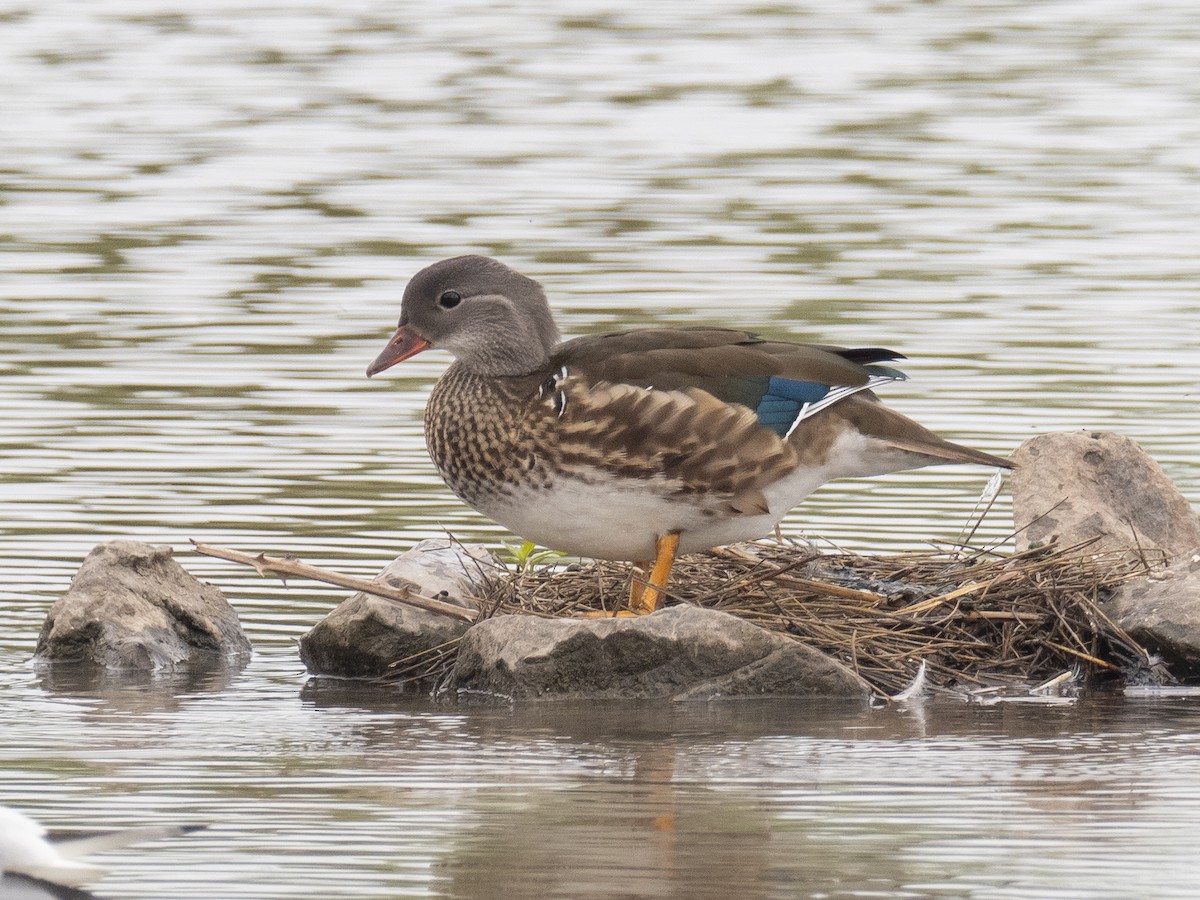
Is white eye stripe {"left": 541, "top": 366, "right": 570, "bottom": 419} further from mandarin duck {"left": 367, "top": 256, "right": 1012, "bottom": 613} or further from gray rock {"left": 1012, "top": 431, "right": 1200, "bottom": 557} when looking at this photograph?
gray rock {"left": 1012, "top": 431, "right": 1200, "bottom": 557}

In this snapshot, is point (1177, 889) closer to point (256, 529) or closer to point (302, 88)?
point (256, 529)

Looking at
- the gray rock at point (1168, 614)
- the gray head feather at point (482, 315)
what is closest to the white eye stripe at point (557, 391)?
the gray head feather at point (482, 315)

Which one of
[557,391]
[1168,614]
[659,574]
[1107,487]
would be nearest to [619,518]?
[659,574]

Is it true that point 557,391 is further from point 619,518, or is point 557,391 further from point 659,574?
point 659,574

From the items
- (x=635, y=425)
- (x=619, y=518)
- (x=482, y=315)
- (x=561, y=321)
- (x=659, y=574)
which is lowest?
(x=561, y=321)

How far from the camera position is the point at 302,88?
87.8 ft

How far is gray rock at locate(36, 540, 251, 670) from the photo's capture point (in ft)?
31.8

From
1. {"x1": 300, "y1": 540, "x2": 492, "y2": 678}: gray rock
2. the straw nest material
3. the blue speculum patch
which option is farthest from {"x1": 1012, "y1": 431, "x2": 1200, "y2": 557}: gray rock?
{"x1": 300, "y1": 540, "x2": 492, "y2": 678}: gray rock

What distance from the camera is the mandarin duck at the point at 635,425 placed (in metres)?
9.09

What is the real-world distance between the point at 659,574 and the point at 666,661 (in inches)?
20.8

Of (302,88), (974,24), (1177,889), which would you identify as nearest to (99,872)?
(1177,889)

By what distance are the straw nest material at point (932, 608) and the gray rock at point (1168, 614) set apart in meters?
0.07

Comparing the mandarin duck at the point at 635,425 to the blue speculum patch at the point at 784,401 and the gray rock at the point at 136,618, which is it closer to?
the blue speculum patch at the point at 784,401

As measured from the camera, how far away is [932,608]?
9.45 m
